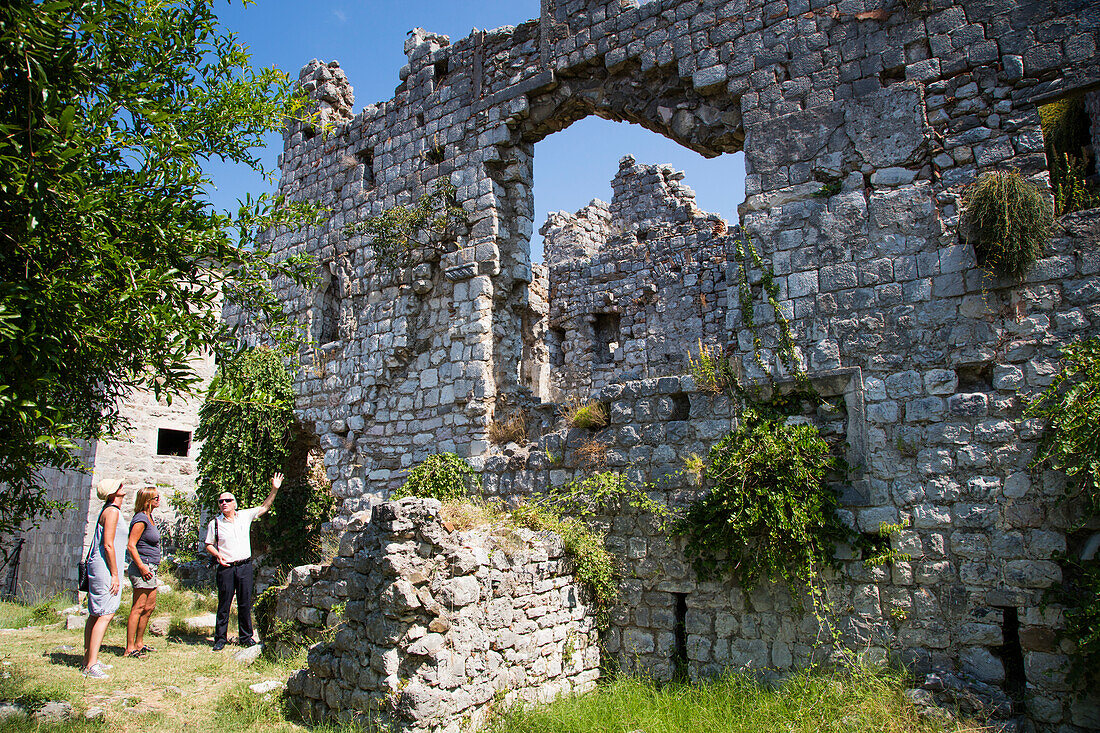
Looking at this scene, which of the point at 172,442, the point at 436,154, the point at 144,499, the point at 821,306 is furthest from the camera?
the point at 172,442

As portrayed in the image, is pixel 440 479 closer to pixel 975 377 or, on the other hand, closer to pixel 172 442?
pixel 975 377

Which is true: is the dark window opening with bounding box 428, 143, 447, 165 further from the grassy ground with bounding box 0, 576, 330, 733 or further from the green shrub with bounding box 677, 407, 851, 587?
the grassy ground with bounding box 0, 576, 330, 733

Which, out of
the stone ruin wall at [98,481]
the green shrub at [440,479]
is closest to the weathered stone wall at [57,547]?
the stone ruin wall at [98,481]

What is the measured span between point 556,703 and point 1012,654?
357 cm

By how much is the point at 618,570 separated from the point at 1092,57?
20.0ft

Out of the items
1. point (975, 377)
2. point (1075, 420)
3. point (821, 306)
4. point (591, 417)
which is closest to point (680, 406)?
point (591, 417)

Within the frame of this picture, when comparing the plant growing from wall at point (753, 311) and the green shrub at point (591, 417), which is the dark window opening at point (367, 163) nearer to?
the green shrub at point (591, 417)

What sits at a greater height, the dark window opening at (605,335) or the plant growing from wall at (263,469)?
the dark window opening at (605,335)

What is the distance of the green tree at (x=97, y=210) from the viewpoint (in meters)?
4.23

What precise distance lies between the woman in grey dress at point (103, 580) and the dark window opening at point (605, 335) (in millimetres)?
8686

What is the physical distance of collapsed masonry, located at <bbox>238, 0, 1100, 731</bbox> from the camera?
5664mm

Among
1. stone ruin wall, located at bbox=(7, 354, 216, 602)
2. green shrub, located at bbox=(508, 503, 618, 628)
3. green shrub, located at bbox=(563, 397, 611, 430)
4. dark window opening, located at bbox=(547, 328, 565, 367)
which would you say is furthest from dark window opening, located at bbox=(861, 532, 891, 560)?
stone ruin wall, located at bbox=(7, 354, 216, 602)

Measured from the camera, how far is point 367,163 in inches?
428

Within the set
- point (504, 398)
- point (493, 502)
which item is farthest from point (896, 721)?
point (504, 398)
